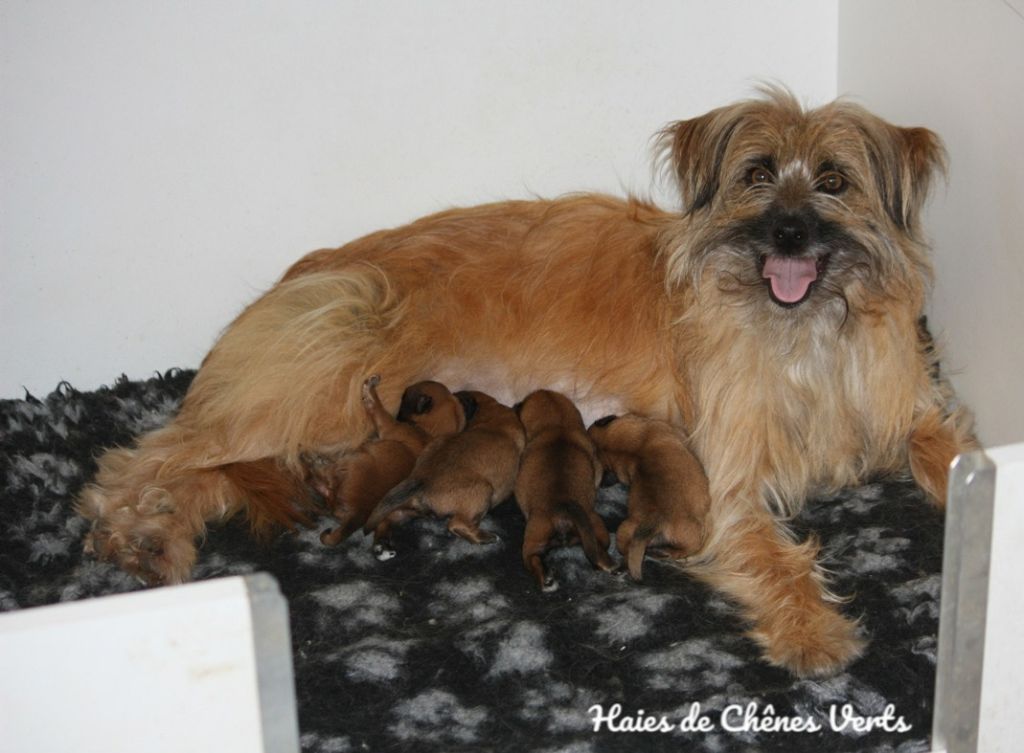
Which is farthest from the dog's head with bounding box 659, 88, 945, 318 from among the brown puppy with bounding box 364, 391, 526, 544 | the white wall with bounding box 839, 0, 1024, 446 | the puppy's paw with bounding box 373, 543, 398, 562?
the puppy's paw with bounding box 373, 543, 398, 562

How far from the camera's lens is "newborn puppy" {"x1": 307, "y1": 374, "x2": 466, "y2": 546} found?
2871 millimetres

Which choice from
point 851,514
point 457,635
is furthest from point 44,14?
point 851,514

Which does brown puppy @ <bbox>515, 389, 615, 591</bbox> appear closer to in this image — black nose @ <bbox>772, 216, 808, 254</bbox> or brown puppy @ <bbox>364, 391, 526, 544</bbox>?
brown puppy @ <bbox>364, 391, 526, 544</bbox>

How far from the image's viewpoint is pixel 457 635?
2496mm

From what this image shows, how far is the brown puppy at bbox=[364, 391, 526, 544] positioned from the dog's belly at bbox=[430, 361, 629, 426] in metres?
0.34

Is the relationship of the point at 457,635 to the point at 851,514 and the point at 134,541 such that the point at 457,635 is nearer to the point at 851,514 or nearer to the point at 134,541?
the point at 134,541

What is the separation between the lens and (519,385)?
3.29 metres

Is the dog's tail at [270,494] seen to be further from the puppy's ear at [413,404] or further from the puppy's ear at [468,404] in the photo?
the puppy's ear at [468,404]

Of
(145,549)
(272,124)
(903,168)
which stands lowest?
(145,549)

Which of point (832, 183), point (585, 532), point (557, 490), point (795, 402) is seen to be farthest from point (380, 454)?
point (832, 183)

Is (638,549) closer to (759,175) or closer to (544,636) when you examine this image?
(544,636)

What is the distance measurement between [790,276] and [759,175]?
245 mm

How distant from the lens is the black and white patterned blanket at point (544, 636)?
2.24 metres

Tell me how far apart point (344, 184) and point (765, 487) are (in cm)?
154
